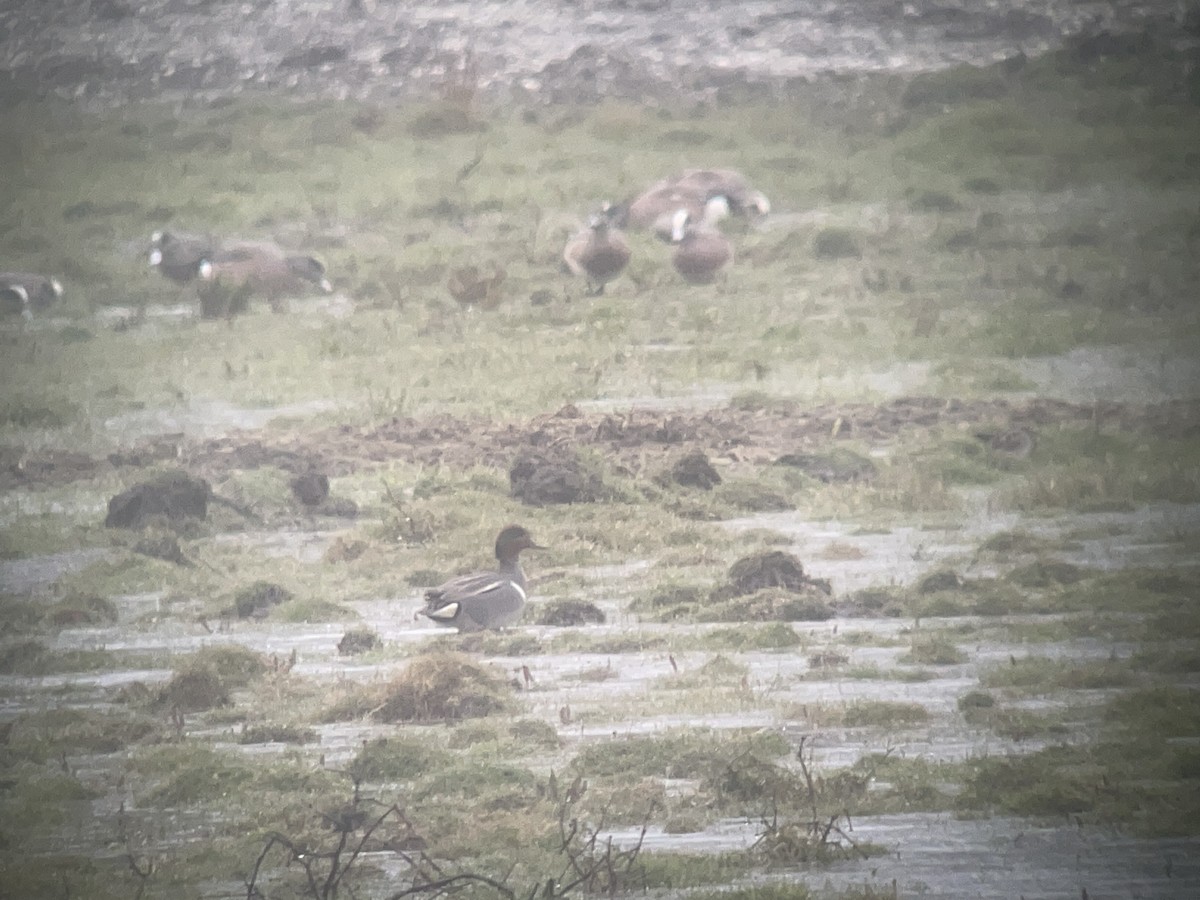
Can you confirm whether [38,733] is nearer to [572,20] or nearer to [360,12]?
[360,12]

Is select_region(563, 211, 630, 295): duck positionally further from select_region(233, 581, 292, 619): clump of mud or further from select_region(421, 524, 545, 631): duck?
select_region(233, 581, 292, 619): clump of mud

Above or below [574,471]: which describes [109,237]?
above

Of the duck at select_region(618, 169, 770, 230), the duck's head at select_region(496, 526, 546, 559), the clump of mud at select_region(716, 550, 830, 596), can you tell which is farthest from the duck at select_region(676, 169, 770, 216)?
the duck's head at select_region(496, 526, 546, 559)

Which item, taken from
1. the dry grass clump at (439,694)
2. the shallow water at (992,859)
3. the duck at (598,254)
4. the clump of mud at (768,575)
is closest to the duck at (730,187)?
the duck at (598,254)

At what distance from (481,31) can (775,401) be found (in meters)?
1.39

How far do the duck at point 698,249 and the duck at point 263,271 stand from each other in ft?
3.37

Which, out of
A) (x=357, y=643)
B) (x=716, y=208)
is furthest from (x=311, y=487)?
(x=716, y=208)

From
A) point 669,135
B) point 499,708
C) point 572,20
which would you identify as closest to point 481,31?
point 572,20

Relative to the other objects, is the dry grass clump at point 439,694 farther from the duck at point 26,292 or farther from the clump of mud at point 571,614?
the duck at point 26,292

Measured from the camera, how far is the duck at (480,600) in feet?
14.5

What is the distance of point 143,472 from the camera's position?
15.0 ft

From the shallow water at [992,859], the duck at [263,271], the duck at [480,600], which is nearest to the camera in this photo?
the shallow water at [992,859]

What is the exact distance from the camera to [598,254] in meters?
4.71

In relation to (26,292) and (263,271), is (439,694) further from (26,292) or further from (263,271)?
(26,292)
